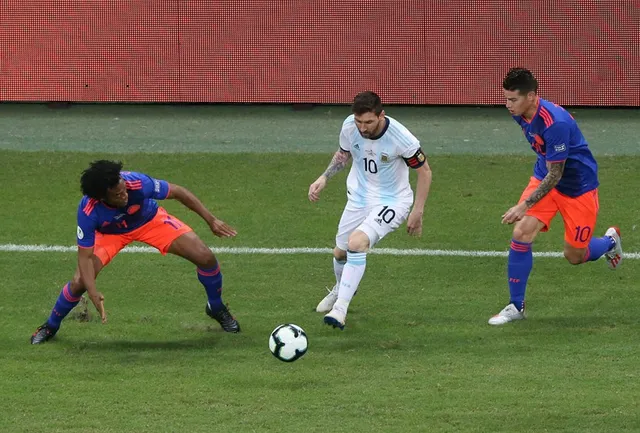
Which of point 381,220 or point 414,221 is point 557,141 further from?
point 381,220

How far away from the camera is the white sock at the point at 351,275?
9.23m

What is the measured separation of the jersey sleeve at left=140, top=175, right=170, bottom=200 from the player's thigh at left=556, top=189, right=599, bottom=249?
3.18 meters

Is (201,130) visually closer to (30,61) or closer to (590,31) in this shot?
(30,61)

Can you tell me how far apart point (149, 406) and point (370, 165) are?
3.04 metres

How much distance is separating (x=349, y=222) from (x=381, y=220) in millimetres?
395

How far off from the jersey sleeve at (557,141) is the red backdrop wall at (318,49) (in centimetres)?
900

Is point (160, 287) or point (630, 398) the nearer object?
point (630, 398)

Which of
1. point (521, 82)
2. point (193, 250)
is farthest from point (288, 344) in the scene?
point (521, 82)

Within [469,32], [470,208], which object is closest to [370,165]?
[470,208]

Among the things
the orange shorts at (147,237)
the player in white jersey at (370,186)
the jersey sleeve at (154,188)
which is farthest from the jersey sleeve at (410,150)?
the jersey sleeve at (154,188)

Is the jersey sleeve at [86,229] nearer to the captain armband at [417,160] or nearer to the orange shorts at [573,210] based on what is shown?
the captain armband at [417,160]

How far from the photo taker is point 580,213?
31.4 ft

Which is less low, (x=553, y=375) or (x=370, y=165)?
(x=370, y=165)

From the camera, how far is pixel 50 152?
15.7 metres
